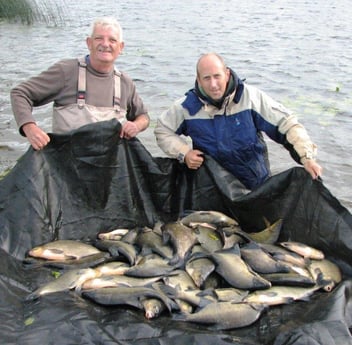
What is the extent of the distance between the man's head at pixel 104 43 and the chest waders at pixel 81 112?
150 millimetres

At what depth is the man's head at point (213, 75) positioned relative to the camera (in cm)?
428

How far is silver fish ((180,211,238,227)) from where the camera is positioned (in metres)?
4.37

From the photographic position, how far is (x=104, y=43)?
174 inches

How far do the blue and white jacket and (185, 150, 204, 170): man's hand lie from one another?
72 mm

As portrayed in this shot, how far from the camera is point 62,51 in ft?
48.9

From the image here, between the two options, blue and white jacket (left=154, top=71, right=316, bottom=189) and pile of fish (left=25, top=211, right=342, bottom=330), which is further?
blue and white jacket (left=154, top=71, right=316, bottom=189)

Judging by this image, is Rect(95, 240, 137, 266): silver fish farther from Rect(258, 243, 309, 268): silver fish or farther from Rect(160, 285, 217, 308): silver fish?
Rect(258, 243, 309, 268): silver fish

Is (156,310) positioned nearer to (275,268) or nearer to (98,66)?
(275,268)

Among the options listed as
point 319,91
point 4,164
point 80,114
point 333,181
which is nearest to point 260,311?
point 80,114

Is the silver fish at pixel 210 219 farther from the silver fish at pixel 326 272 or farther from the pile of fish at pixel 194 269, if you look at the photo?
the silver fish at pixel 326 272

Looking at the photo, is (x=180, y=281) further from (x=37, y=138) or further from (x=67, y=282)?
(x=37, y=138)

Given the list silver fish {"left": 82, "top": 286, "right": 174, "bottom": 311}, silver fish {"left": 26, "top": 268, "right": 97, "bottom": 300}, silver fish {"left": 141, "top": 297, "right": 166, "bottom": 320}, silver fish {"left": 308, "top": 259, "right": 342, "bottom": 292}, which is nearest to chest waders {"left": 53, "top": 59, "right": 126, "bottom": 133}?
silver fish {"left": 26, "top": 268, "right": 97, "bottom": 300}

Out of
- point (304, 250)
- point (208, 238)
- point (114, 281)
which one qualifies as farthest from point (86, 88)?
point (304, 250)

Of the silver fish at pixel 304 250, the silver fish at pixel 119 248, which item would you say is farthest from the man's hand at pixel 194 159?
the silver fish at pixel 304 250
